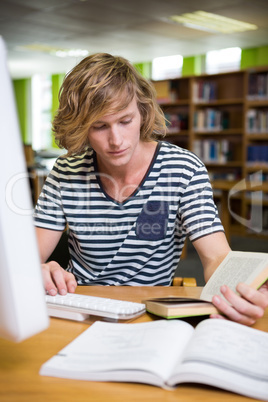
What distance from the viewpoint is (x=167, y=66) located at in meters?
10.0

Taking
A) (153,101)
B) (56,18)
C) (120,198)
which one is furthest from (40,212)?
(56,18)

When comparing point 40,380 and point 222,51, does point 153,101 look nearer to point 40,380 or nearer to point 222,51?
point 40,380

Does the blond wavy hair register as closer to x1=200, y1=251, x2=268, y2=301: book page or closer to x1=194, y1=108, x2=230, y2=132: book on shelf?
x1=200, y1=251, x2=268, y2=301: book page

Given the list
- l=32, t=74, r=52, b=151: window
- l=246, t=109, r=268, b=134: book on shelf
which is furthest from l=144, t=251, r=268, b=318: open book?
l=32, t=74, r=52, b=151: window

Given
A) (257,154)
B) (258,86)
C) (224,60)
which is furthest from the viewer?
(224,60)

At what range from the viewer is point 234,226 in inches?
255

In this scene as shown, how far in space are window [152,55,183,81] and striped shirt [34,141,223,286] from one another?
29.1 ft

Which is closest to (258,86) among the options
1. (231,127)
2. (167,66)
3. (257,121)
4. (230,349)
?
(257,121)

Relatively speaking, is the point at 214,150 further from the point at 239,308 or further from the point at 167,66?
the point at 239,308

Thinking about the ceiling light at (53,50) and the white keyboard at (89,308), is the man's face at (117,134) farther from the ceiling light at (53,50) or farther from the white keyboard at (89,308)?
the ceiling light at (53,50)

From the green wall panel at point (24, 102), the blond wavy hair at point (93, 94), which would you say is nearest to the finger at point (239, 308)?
the blond wavy hair at point (93, 94)

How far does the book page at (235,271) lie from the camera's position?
1.00 meters

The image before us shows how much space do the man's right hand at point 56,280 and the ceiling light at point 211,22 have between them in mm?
5992

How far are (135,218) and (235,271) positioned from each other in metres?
0.43
